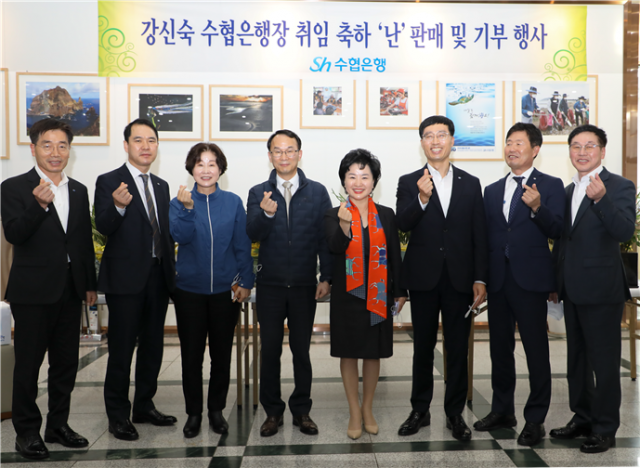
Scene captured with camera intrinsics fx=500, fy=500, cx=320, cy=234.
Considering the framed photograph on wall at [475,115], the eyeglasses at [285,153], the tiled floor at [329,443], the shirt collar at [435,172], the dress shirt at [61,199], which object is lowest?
the tiled floor at [329,443]

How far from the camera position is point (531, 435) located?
294 cm

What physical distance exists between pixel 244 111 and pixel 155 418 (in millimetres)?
3472

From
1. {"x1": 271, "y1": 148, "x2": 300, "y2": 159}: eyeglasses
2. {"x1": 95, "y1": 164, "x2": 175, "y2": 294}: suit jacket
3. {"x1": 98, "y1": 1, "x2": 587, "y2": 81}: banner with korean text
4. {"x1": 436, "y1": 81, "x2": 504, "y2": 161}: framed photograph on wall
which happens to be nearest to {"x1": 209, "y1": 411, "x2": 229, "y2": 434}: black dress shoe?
{"x1": 95, "y1": 164, "x2": 175, "y2": 294}: suit jacket

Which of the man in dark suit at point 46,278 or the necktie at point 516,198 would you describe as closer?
the man in dark suit at point 46,278

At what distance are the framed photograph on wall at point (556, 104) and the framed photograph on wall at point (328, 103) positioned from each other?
5.89ft

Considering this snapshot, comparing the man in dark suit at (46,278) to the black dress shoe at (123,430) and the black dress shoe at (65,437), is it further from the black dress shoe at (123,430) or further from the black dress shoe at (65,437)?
the black dress shoe at (123,430)

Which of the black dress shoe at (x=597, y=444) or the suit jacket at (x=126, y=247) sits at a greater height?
the suit jacket at (x=126, y=247)

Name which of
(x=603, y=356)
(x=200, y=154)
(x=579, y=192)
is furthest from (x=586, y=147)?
(x=200, y=154)

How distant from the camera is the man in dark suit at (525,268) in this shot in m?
2.96

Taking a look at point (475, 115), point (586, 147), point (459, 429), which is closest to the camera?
point (586, 147)

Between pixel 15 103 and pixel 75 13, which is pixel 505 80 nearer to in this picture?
pixel 75 13

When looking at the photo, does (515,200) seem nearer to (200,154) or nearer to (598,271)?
(598,271)

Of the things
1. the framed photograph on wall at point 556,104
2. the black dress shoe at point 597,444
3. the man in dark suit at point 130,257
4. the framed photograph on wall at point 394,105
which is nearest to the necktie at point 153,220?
Answer: the man in dark suit at point 130,257

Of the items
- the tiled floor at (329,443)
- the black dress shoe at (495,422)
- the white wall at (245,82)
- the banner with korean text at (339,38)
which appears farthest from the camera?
the white wall at (245,82)
